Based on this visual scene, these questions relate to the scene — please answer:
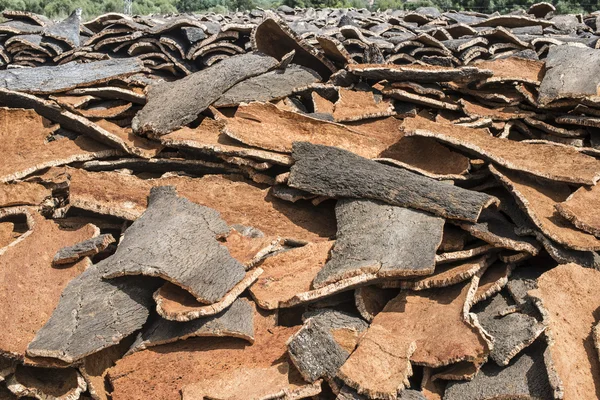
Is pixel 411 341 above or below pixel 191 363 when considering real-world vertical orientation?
above

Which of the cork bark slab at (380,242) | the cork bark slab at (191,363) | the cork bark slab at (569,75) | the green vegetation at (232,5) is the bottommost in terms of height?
the green vegetation at (232,5)

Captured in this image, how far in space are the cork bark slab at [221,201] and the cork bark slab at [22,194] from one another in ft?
0.80

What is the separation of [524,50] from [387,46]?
1.21 m

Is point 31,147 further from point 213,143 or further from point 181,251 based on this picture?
point 181,251

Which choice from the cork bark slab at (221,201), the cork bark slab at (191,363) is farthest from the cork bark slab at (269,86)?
the cork bark slab at (191,363)

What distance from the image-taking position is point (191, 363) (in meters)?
2.80

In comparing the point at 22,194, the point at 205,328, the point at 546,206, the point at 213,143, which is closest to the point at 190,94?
the point at 213,143

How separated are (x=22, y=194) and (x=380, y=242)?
237 centimetres

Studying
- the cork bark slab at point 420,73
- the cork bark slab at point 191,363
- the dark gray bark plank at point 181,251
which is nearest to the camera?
the cork bark slab at point 191,363

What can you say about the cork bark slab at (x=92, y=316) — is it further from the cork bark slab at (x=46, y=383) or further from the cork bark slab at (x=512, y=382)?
the cork bark slab at (x=512, y=382)

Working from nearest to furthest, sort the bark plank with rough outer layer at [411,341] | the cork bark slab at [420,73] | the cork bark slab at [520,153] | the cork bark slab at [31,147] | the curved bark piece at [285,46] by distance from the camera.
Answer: the bark plank with rough outer layer at [411,341] < the cork bark slab at [520,153] < the cork bark slab at [31,147] < the cork bark slab at [420,73] < the curved bark piece at [285,46]

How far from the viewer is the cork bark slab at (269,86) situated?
4.30 meters

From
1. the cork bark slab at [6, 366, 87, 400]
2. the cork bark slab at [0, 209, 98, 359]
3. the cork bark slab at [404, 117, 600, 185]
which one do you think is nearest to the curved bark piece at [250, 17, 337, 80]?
the cork bark slab at [404, 117, 600, 185]

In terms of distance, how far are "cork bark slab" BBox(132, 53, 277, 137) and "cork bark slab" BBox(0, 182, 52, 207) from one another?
2.52ft
